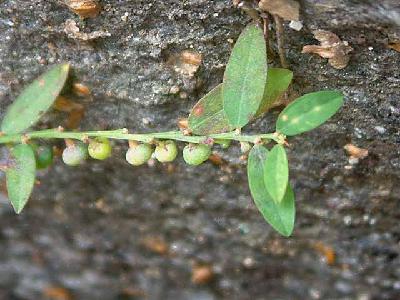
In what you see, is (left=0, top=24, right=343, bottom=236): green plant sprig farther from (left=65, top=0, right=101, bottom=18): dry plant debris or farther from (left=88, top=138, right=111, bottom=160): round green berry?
(left=65, top=0, right=101, bottom=18): dry plant debris

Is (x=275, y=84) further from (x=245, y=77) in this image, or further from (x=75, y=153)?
(x=75, y=153)

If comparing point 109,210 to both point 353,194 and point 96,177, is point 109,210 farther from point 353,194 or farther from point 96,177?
point 353,194

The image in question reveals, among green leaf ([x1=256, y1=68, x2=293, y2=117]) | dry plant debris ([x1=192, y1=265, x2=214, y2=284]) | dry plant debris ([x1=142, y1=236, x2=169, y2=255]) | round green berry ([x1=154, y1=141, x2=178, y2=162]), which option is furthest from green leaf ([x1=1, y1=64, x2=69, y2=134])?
dry plant debris ([x1=192, y1=265, x2=214, y2=284])

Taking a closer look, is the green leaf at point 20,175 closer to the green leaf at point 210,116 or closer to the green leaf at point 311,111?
the green leaf at point 210,116

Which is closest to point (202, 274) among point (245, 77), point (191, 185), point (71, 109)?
point (191, 185)

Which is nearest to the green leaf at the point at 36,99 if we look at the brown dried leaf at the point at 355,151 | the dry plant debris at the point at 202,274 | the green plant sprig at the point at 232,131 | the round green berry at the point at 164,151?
the green plant sprig at the point at 232,131
